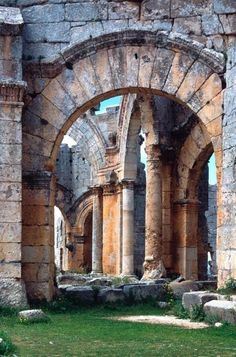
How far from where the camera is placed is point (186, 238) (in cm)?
1727

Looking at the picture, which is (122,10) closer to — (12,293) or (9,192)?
(9,192)

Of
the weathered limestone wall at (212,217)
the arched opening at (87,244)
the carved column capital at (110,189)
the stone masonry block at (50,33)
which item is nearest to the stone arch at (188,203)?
the carved column capital at (110,189)

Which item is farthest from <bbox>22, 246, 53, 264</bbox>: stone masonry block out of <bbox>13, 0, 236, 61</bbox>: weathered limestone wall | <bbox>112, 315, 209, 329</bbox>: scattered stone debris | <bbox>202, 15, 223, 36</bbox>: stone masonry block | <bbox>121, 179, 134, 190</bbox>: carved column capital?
<bbox>121, 179, 134, 190</bbox>: carved column capital

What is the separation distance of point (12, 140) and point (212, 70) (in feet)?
11.0

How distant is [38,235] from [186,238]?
18.6 feet

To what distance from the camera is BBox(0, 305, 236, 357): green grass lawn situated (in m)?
7.25

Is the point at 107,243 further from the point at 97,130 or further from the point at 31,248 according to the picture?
the point at 31,248

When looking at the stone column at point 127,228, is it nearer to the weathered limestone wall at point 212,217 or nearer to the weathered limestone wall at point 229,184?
the weathered limestone wall at point 229,184

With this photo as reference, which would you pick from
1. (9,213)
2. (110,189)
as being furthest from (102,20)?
(110,189)

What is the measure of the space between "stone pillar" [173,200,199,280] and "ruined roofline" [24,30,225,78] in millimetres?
5607

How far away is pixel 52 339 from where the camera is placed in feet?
27.2

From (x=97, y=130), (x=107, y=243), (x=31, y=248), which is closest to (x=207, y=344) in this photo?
(x=31, y=248)

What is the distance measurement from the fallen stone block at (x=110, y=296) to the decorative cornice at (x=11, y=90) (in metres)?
3.66

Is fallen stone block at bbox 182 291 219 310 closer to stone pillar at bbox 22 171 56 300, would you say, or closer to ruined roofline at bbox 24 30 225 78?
stone pillar at bbox 22 171 56 300
